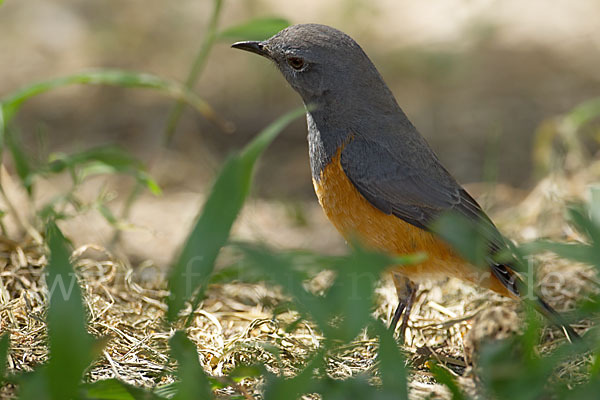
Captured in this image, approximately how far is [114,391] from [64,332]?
38 centimetres

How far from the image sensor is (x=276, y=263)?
2406mm

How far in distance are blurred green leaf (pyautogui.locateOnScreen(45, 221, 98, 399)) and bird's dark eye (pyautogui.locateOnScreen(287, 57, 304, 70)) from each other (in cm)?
224

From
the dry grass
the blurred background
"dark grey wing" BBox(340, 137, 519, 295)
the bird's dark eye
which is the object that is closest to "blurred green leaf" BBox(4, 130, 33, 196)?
Result: the dry grass

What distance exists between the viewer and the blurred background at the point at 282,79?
24.6 feet

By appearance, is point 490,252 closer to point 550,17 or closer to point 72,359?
point 72,359

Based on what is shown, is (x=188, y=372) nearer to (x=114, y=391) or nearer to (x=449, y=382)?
(x=114, y=391)

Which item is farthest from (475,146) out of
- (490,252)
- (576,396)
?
(576,396)

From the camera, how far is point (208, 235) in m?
2.82

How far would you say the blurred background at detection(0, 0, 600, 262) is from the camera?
7496 millimetres

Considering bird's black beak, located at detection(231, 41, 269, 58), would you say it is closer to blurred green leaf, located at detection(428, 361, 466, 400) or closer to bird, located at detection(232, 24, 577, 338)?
bird, located at detection(232, 24, 577, 338)

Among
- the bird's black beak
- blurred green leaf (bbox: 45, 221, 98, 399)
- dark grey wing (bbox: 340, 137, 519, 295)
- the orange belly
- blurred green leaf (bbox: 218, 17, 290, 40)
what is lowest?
blurred green leaf (bbox: 45, 221, 98, 399)

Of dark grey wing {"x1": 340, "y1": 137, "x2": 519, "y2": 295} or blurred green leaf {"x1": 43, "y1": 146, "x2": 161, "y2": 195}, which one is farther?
blurred green leaf {"x1": 43, "y1": 146, "x2": 161, "y2": 195}

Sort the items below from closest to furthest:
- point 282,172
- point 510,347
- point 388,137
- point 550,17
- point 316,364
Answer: point 316,364, point 510,347, point 388,137, point 282,172, point 550,17

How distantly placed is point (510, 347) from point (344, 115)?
2.03m
